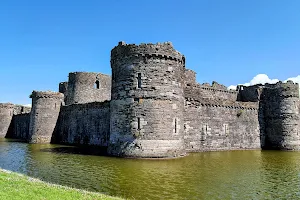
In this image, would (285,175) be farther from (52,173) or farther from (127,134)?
(52,173)

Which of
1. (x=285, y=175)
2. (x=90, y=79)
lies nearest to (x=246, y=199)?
(x=285, y=175)

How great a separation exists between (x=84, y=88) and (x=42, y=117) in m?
8.94

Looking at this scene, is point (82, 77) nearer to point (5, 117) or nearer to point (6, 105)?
point (6, 105)

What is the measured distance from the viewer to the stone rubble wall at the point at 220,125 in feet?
77.4

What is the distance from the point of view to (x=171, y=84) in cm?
1955

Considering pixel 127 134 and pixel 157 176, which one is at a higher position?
pixel 127 134

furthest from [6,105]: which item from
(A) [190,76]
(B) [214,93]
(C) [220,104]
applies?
(C) [220,104]

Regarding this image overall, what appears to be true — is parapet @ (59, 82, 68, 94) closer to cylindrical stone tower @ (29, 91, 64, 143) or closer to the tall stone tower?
cylindrical stone tower @ (29, 91, 64, 143)

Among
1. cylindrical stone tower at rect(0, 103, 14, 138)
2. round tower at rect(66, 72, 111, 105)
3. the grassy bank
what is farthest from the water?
cylindrical stone tower at rect(0, 103, 14, 138)

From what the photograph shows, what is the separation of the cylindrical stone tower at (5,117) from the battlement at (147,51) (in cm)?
3339

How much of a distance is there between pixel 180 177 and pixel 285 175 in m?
5.45

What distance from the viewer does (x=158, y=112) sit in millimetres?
18703

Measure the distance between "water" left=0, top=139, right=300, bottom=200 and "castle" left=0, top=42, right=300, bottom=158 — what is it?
8.25ft

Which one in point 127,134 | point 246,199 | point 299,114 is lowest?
point 246,199
